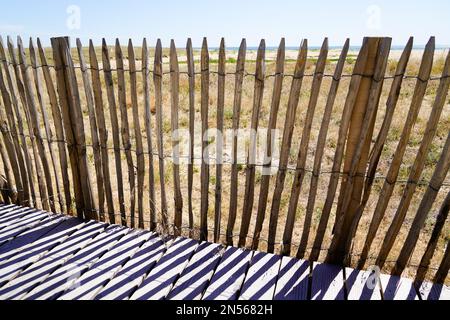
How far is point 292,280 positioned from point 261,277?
0.79 feet

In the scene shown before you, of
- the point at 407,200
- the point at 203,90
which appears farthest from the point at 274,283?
the point at 203,90

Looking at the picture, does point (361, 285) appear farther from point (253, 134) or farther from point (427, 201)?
point (253, 134)

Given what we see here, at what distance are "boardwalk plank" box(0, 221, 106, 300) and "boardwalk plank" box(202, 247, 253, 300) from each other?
126 cm

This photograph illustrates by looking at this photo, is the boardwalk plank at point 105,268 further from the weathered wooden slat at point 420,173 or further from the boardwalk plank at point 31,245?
the weathered wooden slat at point 420,173

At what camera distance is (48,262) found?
2703 millimetres

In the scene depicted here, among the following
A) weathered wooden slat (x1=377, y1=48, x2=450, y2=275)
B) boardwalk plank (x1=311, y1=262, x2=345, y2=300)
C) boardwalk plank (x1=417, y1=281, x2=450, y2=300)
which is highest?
weathered wooden slat (x1=377, y1=48, x2=450, y2=275)

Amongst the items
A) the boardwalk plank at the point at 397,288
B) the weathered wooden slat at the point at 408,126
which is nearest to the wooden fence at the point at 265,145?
the weathered wooden slat at the point at 408,126

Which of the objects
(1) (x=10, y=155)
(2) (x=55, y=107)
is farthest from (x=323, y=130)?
(1) (x=10, y=155)

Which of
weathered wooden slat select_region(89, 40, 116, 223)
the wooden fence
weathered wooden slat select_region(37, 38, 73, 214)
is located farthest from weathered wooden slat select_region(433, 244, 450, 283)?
weathered wooden slat select_region(37, 38, 73, 214)

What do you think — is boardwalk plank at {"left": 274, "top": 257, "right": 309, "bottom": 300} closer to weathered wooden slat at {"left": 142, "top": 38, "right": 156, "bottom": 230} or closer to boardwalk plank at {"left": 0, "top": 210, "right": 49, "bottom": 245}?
weathered wooden slat at {"left": 142, "top": 38, "right": 156, "bottom": 230}

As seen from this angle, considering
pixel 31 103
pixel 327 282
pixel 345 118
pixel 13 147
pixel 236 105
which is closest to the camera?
pixel 345 118

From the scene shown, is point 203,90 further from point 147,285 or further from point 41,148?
point 41,148

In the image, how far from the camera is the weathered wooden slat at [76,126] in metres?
2.94

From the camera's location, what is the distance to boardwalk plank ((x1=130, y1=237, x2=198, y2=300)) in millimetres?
2389
